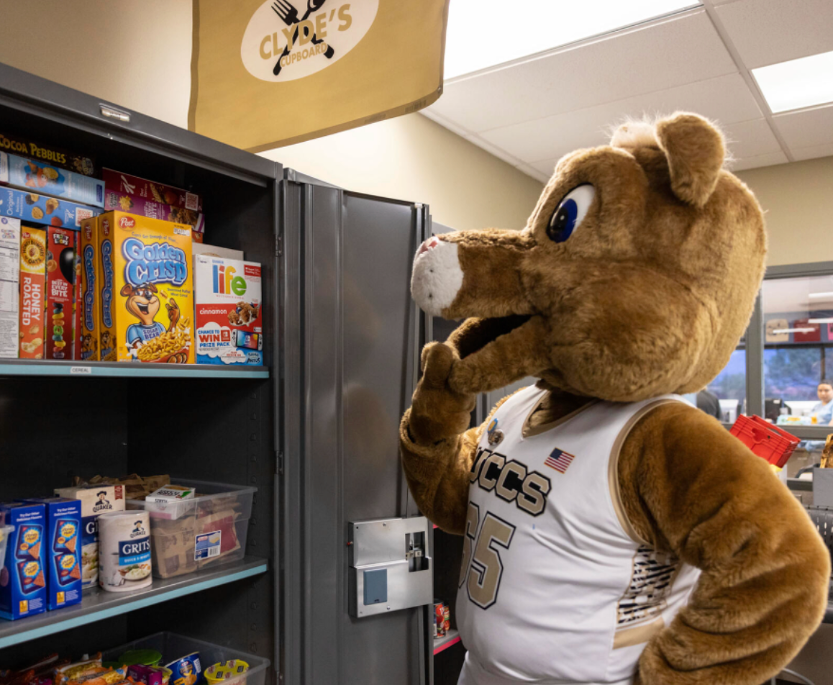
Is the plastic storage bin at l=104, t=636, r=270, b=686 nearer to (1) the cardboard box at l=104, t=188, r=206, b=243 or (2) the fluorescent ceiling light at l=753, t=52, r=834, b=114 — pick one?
(1) the cardboard box at l=104, t=188, r=206, b=243

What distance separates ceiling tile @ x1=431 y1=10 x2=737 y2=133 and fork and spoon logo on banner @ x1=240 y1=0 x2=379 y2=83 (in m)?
1.69

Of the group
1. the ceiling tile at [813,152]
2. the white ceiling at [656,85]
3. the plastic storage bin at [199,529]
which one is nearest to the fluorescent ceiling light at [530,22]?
the white ceiling at [656,85]

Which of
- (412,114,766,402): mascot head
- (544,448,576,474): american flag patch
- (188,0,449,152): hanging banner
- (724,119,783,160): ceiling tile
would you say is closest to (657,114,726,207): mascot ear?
(412,114,766,402): mascot head

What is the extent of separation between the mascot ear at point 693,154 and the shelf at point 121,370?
1.00m

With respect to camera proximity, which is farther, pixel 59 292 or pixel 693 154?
pixel 59 292

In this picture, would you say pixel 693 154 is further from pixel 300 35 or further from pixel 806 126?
pixel 806 126

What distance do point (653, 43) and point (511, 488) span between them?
2513 mm

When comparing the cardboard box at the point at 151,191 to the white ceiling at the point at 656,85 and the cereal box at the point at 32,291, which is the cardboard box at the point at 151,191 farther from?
the white ceiling at the point at 656,85

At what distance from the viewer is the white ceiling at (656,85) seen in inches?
113

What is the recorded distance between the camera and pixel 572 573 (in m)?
1.10

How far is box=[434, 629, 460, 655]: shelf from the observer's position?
7.32 feet

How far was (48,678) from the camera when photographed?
1.52 metres

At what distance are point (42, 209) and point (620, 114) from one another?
3.18 meters

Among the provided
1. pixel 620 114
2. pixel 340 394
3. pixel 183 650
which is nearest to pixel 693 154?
pixel 340 394
